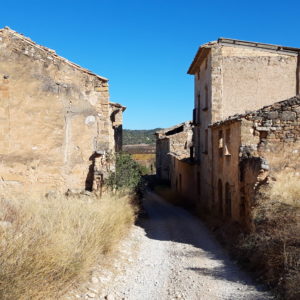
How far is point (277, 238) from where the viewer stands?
7344mm

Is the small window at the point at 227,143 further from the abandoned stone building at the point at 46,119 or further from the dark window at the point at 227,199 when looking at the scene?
the abandoned stone building at the point at 46,119

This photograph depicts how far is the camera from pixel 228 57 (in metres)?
16.9

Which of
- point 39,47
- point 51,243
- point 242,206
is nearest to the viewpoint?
point 51,243

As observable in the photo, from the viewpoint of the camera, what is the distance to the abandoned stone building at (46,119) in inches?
488

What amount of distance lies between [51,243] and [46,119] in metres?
7.08

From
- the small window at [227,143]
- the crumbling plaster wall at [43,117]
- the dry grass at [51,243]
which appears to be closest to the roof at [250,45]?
the small window at [227,143]

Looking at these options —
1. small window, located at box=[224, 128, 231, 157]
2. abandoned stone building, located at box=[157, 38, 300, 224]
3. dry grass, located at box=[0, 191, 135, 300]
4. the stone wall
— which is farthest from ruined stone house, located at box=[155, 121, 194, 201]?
dry grass, located at box=[0, 191, 135, 300]

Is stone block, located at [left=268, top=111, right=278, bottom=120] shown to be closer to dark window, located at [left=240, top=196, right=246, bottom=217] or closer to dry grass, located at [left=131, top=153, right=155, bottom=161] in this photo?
dark window, located at [left=240, top=196, right=246, bottom=217]

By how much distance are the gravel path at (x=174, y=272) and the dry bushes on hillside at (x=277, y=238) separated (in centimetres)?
46

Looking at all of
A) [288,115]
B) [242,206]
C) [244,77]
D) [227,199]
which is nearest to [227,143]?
[227,199]

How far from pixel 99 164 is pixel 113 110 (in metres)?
5.89

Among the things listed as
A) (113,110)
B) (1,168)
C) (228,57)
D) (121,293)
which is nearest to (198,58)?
(228,57)

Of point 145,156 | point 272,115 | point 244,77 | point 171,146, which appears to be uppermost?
point 244,77

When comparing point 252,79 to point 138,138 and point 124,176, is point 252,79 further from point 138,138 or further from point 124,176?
point 138,138
